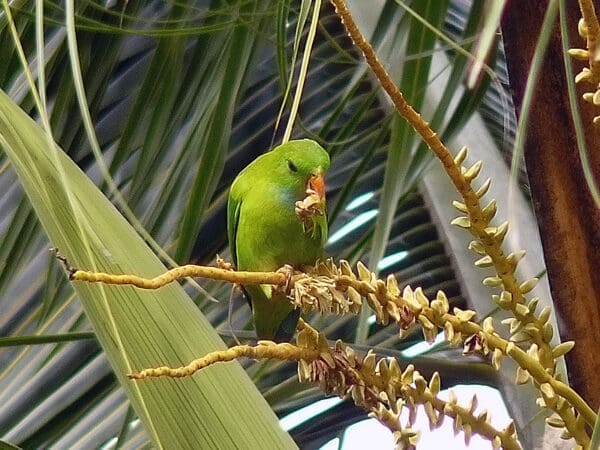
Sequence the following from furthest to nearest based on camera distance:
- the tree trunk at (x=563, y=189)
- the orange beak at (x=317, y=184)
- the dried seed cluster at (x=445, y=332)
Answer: the orange beak at (x=317, y=184)
the tree trunk at (x=563, y=189)
the dried seed cluster at (x=445, y=332)

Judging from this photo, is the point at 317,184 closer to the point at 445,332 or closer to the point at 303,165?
the point at 303,165

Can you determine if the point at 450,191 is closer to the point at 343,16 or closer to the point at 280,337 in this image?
the point at 280,337

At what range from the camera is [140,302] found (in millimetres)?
285

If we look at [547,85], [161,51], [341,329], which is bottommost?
[547,85]

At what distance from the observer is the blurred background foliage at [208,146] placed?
579 millimetres

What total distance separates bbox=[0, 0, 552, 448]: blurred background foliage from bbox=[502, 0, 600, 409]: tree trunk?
0.03 metres

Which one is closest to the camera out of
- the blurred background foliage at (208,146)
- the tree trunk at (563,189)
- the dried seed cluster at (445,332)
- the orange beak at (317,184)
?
the dried seed cluster at (445,332)

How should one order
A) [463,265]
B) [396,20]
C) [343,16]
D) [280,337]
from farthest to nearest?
[463,265]
[280,337]
[396,20]
[343,16]

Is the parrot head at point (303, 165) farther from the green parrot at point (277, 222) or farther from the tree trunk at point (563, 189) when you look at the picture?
the tree trunk at point (563, 189)

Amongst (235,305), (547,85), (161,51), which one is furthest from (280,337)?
(547,85)

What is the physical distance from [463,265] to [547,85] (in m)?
0.63

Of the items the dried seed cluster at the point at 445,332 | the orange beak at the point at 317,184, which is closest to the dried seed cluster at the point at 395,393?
the dried seed cluster at the point at 445,332

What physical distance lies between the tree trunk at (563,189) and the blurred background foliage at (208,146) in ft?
0.09

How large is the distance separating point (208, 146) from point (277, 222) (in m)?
0.25
